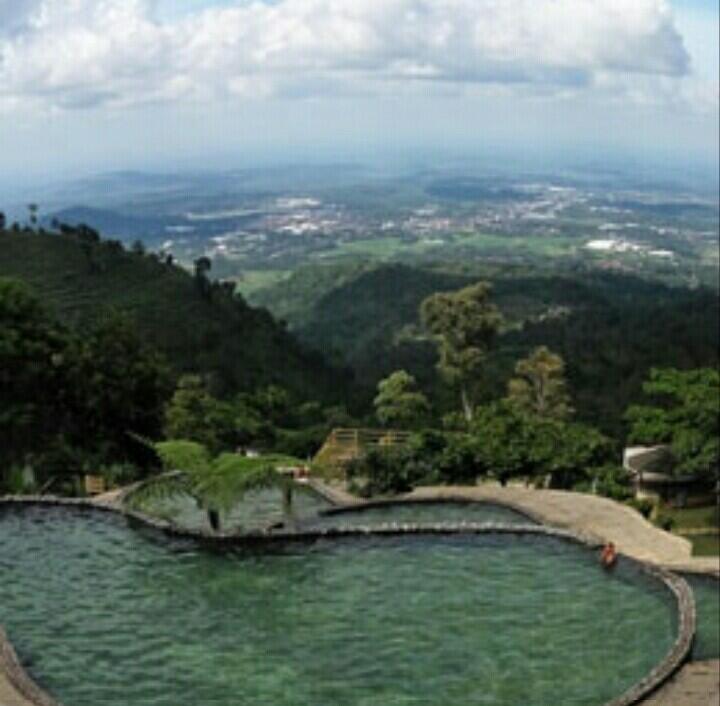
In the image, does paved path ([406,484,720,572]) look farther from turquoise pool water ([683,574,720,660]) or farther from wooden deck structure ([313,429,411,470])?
wooden deck structure ([313,429,411,470])

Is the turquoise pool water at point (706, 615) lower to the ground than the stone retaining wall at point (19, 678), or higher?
lower

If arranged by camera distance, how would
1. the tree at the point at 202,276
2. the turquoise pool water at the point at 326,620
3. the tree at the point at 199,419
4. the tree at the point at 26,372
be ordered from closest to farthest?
the turquoise pool water at the point at 326,620 < the tree at the point at 26,372 < the tree at the point at 199,419 < the tree at the point at 202,276

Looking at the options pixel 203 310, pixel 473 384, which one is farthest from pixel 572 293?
pixel 473 384

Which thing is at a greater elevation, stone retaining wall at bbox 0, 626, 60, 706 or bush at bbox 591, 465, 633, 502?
stone retaining wall at bbox 0, 626, 60, 706

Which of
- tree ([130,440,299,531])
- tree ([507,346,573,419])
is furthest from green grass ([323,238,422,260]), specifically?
tree ([130,440,299,531])

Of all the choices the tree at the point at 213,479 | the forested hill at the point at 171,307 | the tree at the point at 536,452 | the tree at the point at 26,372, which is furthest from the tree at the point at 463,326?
the tree at the point at 213,479

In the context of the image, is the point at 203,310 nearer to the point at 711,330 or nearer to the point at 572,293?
the point at 711,330

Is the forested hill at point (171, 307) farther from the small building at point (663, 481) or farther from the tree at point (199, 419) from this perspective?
the small building at point (663, 481)
